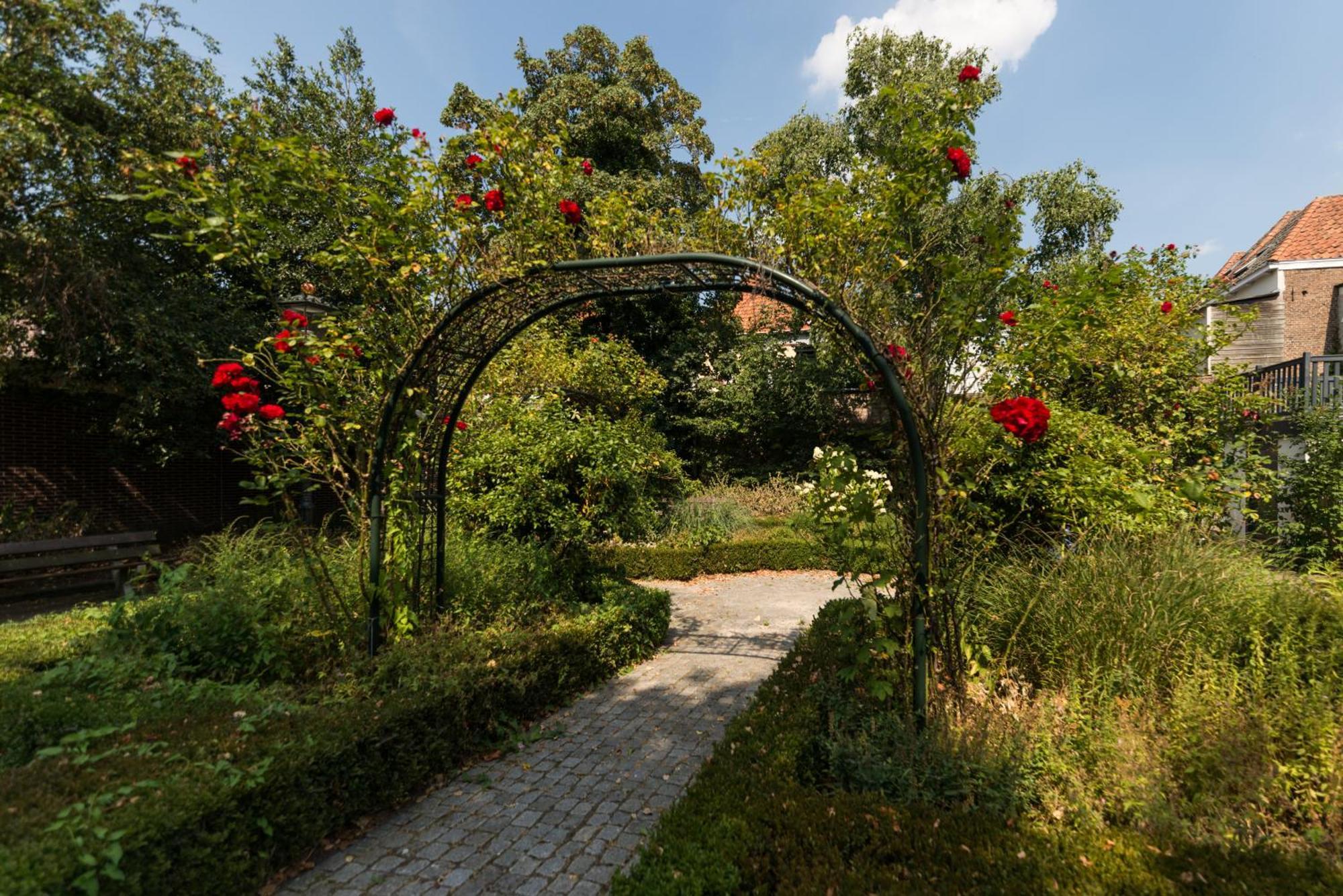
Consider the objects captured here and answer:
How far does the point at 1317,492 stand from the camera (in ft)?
18.5

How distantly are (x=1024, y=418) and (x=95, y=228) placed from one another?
12357 millimetres

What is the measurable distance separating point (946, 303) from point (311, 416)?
149 inches

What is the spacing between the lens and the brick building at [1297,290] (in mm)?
13469

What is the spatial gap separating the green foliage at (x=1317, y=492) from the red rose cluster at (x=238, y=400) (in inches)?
298

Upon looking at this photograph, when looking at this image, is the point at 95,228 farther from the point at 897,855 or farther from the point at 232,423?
the point at 897,855

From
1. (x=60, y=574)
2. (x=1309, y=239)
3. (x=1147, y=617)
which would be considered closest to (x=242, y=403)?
(x=1147, y=617)

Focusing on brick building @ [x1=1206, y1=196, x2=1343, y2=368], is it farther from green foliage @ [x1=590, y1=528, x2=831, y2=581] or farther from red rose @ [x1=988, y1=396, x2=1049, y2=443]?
red rose @ [x1=988, y1=396, x2=1049, y2=443]

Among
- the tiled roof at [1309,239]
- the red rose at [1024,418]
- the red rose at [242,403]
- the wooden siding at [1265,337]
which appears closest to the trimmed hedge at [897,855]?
the red rose at [1024,418]

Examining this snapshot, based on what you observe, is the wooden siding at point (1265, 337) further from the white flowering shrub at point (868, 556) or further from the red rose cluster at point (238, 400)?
the red rose cluster at point (238, 400)

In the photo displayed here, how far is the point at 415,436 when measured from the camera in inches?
176

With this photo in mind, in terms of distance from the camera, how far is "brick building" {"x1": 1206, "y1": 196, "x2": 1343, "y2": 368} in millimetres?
13469

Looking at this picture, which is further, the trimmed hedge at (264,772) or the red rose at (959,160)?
the red rose at (959,160)

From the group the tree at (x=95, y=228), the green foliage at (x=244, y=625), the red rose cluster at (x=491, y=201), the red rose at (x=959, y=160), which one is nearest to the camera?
the red rose at (x=959, y=160)

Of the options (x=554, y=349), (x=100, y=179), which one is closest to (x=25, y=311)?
(x=100, y=179)
